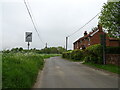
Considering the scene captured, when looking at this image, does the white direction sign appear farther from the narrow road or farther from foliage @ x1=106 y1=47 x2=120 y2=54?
foliage @ x1=106 y1=47 x2=120 y2=54

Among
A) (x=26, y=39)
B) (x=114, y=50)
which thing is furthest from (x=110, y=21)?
(x=26, y=39)

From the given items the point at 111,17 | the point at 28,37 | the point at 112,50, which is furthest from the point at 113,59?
the point at 28,37

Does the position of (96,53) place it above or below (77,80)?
above

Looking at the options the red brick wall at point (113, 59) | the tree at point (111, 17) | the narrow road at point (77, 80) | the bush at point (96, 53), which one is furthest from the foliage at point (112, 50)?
the narrow road at point (77, 80)

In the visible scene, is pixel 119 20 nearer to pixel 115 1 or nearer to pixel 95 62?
pixel 115 1

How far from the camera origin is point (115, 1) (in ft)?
70.3

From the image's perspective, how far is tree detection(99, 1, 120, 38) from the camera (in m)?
21.6

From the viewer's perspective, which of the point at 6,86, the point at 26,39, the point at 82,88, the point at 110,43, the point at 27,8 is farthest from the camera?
the point at 110,43

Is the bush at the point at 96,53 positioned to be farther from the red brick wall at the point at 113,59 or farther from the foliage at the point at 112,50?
the foliage at the point at 112,50

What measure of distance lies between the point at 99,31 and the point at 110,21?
2972 centimetres

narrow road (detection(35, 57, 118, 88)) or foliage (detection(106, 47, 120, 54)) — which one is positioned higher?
foliage (detection(106, 47, 120, 54))

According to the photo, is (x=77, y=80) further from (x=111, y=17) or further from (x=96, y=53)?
(x=96, y=53)

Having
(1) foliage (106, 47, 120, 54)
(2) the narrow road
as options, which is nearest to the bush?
(1) foliage (106, 47, 120, 54)

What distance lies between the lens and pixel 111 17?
22.4 meters
